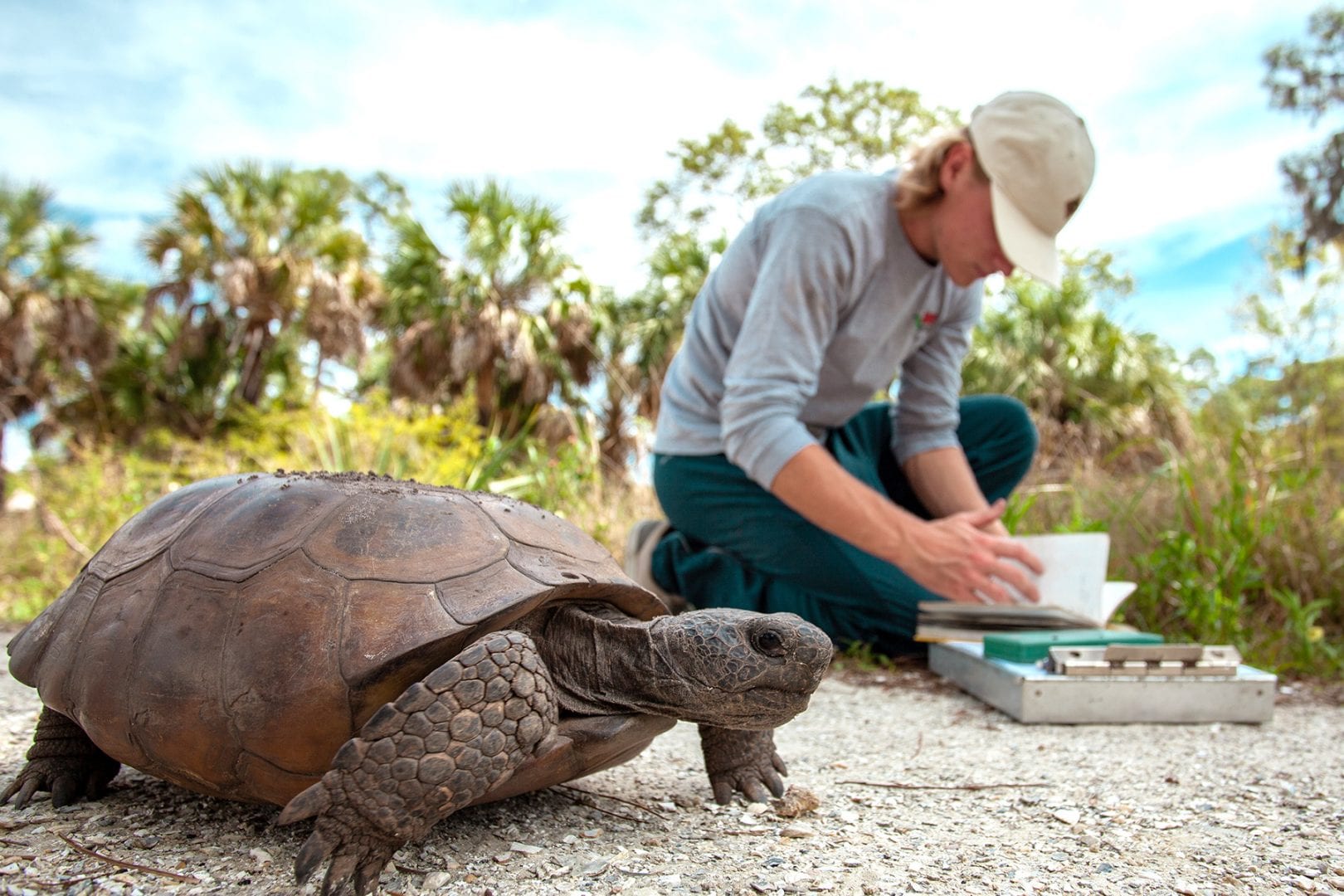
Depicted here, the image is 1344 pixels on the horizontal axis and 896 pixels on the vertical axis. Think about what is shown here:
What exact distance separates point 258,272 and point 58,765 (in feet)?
57.2

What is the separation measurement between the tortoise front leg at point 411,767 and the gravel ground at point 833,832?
0.34ft

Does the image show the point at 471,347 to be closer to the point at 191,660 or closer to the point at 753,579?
the point at 753,579

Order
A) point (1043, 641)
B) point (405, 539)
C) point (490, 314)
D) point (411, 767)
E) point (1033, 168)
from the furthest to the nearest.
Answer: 1. point (490, 314)
2. point (1033, 168)
3. point (1043, 641)
4. point (405, 539)
5. point (411, 767)

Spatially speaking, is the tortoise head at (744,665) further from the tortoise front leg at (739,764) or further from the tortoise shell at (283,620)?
the tortoise front leg at (739,764)

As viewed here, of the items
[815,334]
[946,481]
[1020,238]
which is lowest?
[946,481]

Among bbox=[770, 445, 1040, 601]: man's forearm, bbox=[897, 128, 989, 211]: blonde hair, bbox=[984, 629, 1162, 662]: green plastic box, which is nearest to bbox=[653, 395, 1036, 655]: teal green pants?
bbox=[770, 445, 1040, 601]: man's forearm

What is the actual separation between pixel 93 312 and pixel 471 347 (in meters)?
7.03

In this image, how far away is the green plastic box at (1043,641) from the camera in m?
2.71

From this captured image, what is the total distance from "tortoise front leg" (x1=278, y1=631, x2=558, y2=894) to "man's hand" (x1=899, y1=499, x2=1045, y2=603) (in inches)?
70.6

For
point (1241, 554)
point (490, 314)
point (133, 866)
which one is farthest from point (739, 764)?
point (490, 314)

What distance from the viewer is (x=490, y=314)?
16344 millimetres

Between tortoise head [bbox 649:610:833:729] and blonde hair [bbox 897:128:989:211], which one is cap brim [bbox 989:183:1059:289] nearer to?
blonde hair [bbox 897:128:989:211]

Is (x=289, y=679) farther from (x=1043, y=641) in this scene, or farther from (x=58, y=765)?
(x=1043, y=641)

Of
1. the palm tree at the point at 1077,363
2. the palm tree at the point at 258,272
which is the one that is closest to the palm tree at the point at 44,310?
the palm tree at the point at 258,272
